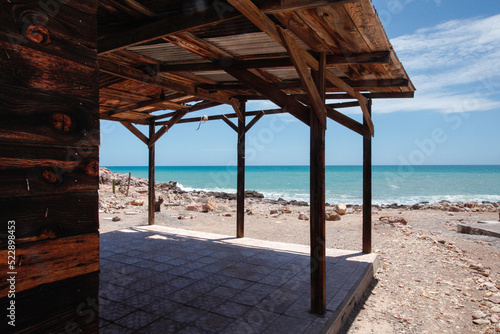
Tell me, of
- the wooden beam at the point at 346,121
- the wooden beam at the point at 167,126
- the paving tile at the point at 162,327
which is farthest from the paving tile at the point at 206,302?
the wooden beam at the point at 167,126

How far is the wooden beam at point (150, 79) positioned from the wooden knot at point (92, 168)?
3786mm

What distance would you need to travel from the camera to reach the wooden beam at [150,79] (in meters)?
4.38

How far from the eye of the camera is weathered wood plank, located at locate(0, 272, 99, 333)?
85 cm

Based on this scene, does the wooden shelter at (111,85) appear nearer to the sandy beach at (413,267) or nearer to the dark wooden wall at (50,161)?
the dark wooden wall at (50,161)

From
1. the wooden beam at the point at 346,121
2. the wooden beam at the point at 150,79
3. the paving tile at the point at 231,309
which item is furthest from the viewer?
the wooden beam at the point at 346,121

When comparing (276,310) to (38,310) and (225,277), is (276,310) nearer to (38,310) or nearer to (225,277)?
(225,277)

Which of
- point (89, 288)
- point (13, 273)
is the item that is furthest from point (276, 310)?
point (13, 273)

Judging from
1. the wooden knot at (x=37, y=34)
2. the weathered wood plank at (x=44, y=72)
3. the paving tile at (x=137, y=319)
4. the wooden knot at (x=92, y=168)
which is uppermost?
the wooden knot at (x=37, y=34)

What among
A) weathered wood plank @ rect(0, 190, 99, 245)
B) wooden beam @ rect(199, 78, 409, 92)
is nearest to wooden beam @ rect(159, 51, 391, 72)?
wooden beam @ rect(199, 78, 409, 92)

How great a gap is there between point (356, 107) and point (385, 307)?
3.43 meters

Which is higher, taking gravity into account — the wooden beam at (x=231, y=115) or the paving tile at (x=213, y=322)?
the wooden beam at (x=231, y=115)

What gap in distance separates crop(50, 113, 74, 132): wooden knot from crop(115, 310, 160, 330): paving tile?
278 cm

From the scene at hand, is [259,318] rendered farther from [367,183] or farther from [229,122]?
[229,122]

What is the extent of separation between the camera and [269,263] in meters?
5.15
